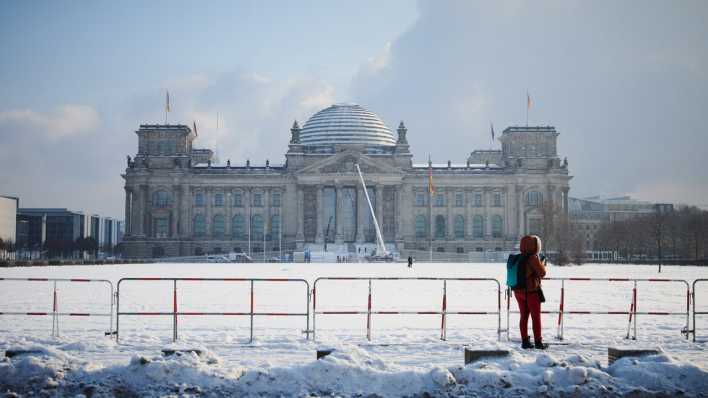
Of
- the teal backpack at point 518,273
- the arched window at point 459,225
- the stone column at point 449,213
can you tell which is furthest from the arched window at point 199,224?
the teal backpack at point 518,273

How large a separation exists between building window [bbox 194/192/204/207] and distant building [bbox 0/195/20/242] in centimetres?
5252

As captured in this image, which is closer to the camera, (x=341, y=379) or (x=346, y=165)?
(x=341, y=379)

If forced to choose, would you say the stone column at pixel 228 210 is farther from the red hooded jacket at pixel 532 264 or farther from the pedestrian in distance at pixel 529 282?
the red hooded jacket at pixel 532 264

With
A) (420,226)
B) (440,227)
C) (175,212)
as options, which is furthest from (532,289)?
(175,212)

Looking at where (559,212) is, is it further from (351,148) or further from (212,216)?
(212,216)

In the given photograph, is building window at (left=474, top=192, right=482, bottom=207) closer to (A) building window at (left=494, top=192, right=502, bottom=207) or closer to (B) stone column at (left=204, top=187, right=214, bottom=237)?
(A) building window at (left=494, top=192, right=502, bottom=207)

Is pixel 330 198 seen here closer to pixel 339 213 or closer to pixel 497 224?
pixel 339 213

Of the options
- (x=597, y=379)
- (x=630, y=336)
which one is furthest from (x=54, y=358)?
(x=630, y=336)

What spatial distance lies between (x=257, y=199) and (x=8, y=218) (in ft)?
216

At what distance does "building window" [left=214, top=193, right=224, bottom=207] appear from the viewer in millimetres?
109188

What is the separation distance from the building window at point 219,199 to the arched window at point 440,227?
32.9 m

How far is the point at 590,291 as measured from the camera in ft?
100

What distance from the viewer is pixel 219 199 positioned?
358 feet

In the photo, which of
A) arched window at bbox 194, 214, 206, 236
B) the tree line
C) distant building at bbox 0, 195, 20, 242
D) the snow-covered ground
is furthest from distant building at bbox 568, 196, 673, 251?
the snow-covered ground
